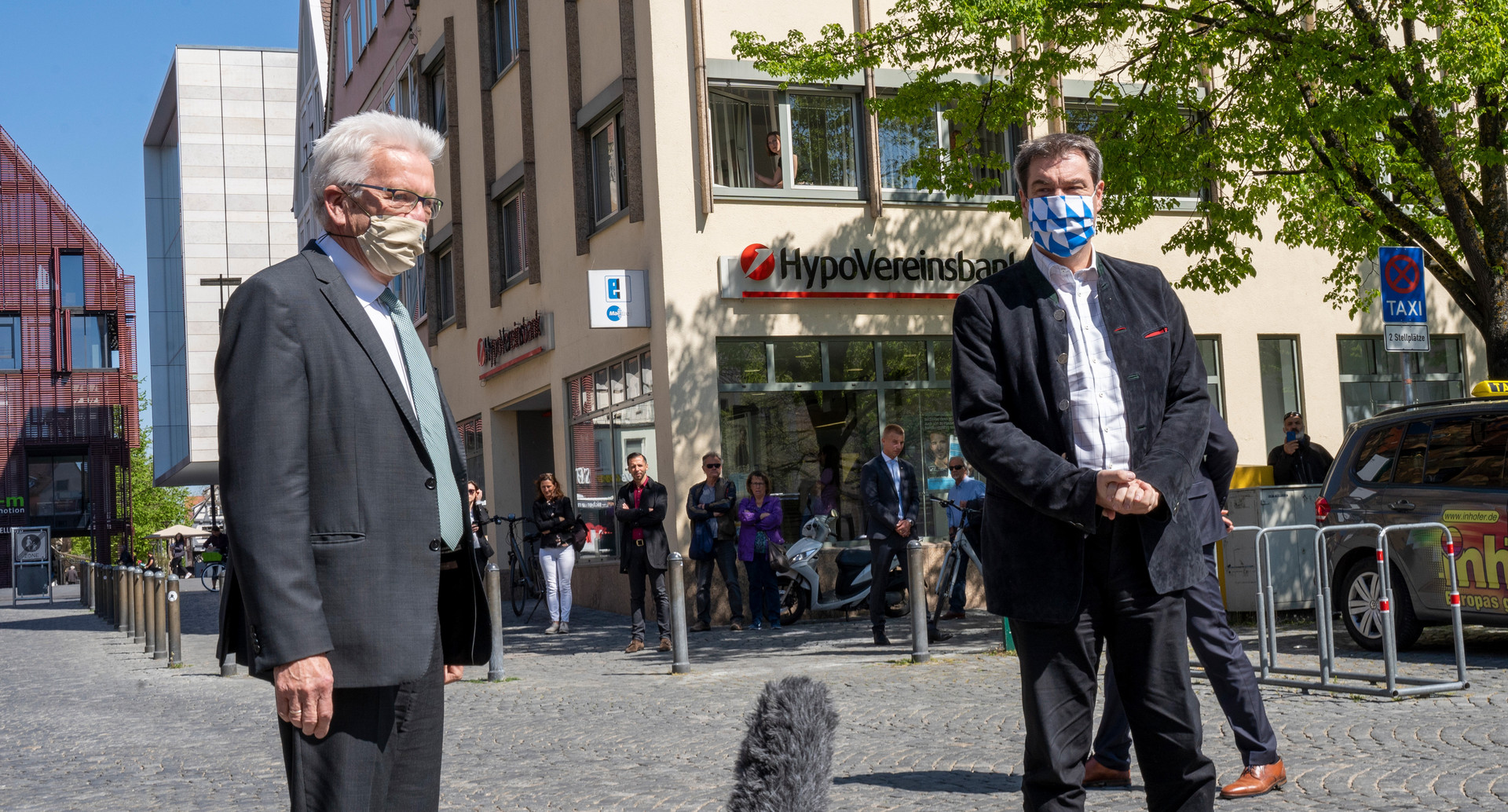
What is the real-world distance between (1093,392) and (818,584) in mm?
12896

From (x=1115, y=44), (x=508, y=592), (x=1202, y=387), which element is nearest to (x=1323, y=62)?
(x=1115, y=44)

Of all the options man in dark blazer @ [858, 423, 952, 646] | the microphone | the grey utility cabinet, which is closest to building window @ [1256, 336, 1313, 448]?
the grey utility cabinet

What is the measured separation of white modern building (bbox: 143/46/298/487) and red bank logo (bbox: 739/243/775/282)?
5612 centimetres

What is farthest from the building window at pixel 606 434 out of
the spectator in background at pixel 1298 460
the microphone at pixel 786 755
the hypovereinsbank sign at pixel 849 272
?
the microphone at pixel 786 755

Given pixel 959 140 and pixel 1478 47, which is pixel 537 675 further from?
pixel 1478 47

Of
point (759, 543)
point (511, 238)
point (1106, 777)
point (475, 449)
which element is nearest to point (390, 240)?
point (1106, 777)

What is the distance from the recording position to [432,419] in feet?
10.3

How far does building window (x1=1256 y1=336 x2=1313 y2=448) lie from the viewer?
20328 millimetres

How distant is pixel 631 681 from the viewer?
453 inches

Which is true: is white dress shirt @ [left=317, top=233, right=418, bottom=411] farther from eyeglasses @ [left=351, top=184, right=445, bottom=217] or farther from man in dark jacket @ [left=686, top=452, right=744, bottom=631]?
man in dark jacket @ [left=686, top=452, right=744, bottom=631]

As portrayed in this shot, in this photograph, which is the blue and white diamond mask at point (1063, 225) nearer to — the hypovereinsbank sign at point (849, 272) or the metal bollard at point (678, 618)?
the metal bollard at point (678, 618)

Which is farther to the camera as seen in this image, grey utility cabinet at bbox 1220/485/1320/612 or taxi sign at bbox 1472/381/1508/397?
grey utility cabinet at bbox 1220/485/1320/612

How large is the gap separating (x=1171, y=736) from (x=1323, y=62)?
10.6 meters

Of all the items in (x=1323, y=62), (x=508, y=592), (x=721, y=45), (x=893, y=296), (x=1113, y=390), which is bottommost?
(x=508, y=592)
